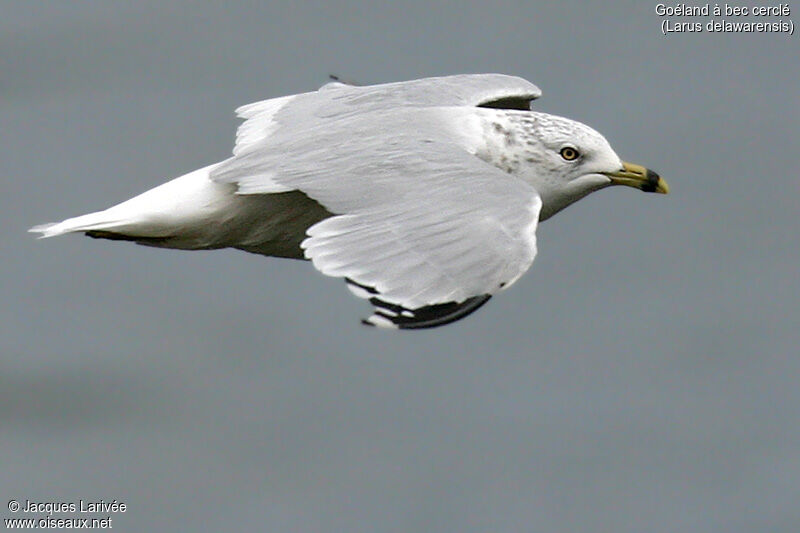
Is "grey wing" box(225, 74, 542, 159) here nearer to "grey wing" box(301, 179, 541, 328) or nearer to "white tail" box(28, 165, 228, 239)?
"white tail" box(28, 165, 228, 239)

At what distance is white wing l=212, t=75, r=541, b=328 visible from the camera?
227 inches

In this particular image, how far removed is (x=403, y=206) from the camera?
242 inches

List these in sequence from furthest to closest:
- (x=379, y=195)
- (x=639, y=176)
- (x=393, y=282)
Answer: (x=639, y=176) < (x=379, y=195) < (x=393, y=282)

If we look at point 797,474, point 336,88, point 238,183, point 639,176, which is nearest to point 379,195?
point 238,183

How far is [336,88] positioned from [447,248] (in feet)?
8.16

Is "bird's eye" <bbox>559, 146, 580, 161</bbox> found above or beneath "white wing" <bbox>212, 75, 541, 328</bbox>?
beneath

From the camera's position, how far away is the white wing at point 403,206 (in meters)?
Answer: 5.76

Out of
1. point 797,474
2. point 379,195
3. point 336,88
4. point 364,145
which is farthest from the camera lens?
point 797,474

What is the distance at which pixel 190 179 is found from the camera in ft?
22.9

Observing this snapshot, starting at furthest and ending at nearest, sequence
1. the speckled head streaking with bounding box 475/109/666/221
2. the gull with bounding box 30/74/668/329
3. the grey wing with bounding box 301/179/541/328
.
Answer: the speckled head streaking with bounding box 475/109/666/221 < the gull with bounding box 30/74/668/329 < the grey wing with bounding box 301/179/541/328

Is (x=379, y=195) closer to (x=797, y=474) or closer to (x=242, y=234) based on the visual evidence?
(x=242, y=234)

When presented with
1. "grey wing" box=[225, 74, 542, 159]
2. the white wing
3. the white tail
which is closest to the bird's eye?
the white wing

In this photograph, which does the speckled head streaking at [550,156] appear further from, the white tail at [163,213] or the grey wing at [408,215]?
the white tail at [163,213]

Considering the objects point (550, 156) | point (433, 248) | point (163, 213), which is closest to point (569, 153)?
point (550, 156)
